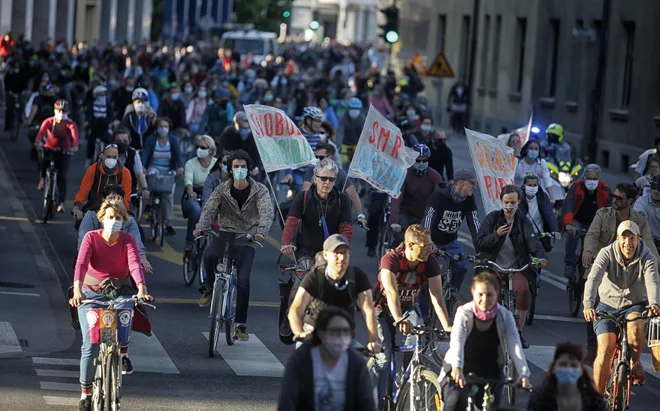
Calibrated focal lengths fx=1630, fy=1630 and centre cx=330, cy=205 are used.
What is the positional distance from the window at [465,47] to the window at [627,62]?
16.7 m

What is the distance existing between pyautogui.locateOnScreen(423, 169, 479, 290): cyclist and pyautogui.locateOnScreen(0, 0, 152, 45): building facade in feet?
120

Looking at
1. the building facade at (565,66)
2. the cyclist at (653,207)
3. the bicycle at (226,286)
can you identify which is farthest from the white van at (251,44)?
the bicycle at (226,286)

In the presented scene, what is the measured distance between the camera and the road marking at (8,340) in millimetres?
13844

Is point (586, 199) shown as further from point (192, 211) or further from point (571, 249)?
point (192, 211)

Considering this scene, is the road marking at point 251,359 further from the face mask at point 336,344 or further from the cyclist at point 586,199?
the face mask at point 336,344

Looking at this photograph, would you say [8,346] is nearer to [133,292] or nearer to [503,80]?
[133,292]

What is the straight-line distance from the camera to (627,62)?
122ft

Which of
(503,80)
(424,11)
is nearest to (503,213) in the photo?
(503,80)

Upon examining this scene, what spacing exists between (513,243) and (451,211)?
921 millimetres

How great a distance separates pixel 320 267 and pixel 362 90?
1495 inches

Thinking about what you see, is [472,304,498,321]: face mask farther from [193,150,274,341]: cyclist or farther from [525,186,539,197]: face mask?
[525,186,539,197]: face mask

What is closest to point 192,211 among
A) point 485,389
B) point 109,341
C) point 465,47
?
point 109,341

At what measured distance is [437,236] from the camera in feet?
49.8

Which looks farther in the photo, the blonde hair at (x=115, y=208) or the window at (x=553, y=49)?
the window at (x=553, y=49)
